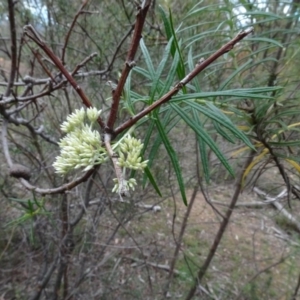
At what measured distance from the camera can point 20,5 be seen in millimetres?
2186

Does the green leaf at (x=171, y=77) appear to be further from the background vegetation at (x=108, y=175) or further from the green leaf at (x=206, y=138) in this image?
the background vegetation at (x=108, y=175)

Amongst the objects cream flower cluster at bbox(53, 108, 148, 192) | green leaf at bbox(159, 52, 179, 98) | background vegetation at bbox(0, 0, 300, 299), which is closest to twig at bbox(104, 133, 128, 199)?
cream flower cluster at bbox(53, 108, 148, 192)

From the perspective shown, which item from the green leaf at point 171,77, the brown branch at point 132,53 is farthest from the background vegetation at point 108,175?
the brown branch at point 132,53

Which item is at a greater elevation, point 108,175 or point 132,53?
point 132,53

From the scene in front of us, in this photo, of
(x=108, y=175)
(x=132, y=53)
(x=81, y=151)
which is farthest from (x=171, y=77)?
(x=108, y=175)

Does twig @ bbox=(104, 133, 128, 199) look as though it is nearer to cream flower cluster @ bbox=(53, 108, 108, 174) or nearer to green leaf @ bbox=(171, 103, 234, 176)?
cream flower cluster @ bbox=(53, 108, 108, 174)

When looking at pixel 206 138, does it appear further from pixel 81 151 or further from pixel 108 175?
pixel 108 175

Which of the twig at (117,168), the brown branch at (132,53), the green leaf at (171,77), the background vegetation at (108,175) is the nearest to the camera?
the twig at (117,168)

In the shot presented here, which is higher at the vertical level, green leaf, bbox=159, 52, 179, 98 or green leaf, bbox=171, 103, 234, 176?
green leaf, bbox=159, 52, 179, 98

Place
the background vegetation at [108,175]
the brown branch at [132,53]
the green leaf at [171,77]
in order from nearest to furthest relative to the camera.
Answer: the brown branch at [132,53] < the green leaf at [171,77] < the background vegetation at [108,175]

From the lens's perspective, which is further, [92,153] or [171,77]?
[171,77]

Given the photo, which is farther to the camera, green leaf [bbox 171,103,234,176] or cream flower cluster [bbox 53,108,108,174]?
green leaf [bbox 171,103,234,176]

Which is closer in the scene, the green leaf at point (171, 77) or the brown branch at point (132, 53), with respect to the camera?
the brown branch at point (132, 53)

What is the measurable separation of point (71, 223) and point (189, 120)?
71.6 inches
